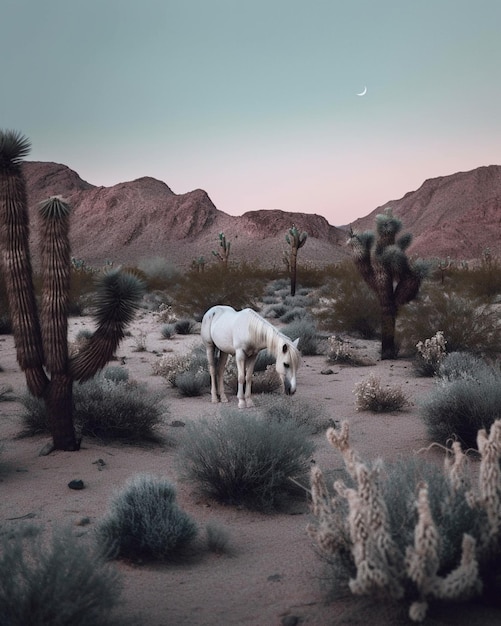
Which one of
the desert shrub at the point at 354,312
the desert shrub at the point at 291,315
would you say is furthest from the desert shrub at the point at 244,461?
the desert shrub at the point at 291,315

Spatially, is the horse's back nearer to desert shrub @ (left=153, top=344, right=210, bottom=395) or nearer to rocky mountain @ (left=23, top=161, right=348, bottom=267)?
desert shrub @ (left=153, top=344, right=210, bottom=395)

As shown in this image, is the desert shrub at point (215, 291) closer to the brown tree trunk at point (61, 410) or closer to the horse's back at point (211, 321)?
the horse's back at point (211, 321)

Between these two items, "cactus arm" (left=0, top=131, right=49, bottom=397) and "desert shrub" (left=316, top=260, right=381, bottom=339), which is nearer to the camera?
"cactus arm" (left=0, top=131, right=49, bottom=397)

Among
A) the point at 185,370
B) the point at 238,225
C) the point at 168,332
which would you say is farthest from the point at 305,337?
the point at 238,225

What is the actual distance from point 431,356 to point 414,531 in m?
10.6

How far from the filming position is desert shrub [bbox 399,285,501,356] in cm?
1441

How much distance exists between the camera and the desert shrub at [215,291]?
1013 inches

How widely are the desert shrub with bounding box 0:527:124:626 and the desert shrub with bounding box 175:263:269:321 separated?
21.4 meters

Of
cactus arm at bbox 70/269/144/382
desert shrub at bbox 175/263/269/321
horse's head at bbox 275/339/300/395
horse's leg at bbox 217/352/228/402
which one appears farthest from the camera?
desert shrub at bbox 175/263/269/321

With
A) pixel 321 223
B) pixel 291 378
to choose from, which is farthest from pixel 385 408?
pixel 321 223

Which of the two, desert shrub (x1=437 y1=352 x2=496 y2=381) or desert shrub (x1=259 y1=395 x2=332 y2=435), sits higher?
desert shrub (x1=437 y1=352 x2=496 y2=381)

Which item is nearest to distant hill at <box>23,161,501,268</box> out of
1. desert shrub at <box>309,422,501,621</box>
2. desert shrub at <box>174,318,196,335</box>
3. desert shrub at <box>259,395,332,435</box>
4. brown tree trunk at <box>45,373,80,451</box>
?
desert shrub at <box>174,318,196,335</box>

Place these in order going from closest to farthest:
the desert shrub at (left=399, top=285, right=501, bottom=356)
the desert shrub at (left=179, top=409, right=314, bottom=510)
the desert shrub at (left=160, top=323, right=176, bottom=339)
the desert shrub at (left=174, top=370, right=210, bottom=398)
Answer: the desert shrub at (left=179, top=409, right=314, bottom=510) → the desert shrub at (left=174, top=370, right=210, bottom=398) → the desert shrub at (left=399, top=285, right=501, bottom=356) → the desert shrub at (left=160, top=323, right=176, bottom=339)

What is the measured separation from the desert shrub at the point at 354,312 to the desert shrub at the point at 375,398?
9.15 metres
